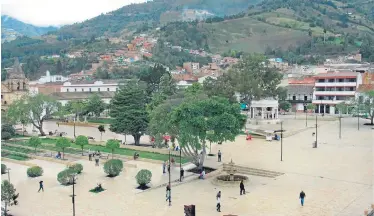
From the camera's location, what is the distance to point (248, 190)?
18.4 metres

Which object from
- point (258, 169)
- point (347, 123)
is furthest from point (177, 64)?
point (258, 169)

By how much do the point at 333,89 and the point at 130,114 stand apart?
28.7 meters

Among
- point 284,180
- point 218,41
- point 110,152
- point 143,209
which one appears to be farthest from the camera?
point 218,41

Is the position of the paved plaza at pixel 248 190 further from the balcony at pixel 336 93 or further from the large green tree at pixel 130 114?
the balcony at pixel 336 93

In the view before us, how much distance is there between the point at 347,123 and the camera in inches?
1634

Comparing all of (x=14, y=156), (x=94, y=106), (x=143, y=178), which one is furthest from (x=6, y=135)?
(x=143, y=178)

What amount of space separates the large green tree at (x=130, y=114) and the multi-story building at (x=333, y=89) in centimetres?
2654

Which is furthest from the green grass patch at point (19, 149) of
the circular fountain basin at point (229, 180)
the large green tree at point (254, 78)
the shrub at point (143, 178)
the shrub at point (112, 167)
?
the large green tree at point (254, 78)

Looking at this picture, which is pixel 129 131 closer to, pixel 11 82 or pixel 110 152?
pixel 110 152

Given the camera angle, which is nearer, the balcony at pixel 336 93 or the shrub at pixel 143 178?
the shrub at pixel 143 178

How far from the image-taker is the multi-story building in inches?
1935

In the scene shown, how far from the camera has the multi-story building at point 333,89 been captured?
49.2 meters

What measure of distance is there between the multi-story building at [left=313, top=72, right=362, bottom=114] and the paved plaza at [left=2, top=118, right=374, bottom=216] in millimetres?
23070

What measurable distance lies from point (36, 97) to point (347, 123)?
91.4 ft
